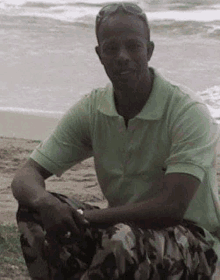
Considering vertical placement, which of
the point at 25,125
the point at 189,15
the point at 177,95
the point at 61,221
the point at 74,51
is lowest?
the point at 189,15

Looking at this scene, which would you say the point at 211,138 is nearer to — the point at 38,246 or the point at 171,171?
the point at 171,171

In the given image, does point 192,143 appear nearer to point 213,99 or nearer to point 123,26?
point 123,26

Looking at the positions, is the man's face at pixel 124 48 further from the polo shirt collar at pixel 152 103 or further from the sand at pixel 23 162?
the sand at pixel 23 162

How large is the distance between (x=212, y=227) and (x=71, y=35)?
866 centimetres

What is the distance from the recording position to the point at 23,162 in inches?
195

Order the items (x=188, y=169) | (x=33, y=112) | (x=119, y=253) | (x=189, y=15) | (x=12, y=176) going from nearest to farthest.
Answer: (x=119, y=253) → (x=188, y=169) → (x=12, y=176) → (x=33, y=112) → (x=189, y=15)

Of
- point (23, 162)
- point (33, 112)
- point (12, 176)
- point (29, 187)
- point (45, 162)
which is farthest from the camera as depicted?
point (33, 112)

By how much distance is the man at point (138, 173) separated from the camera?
7.16 feet

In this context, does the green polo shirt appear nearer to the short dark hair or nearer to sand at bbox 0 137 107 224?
the short dark hair

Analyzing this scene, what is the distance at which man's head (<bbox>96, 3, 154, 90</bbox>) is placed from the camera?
2.33 meters

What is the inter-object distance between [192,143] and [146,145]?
184 millimetres

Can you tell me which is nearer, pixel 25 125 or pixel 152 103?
pixel 152 103

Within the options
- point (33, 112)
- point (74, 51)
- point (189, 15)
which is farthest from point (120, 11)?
point (189, 15)

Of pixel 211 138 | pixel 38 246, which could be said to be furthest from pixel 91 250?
pixel 211 138
